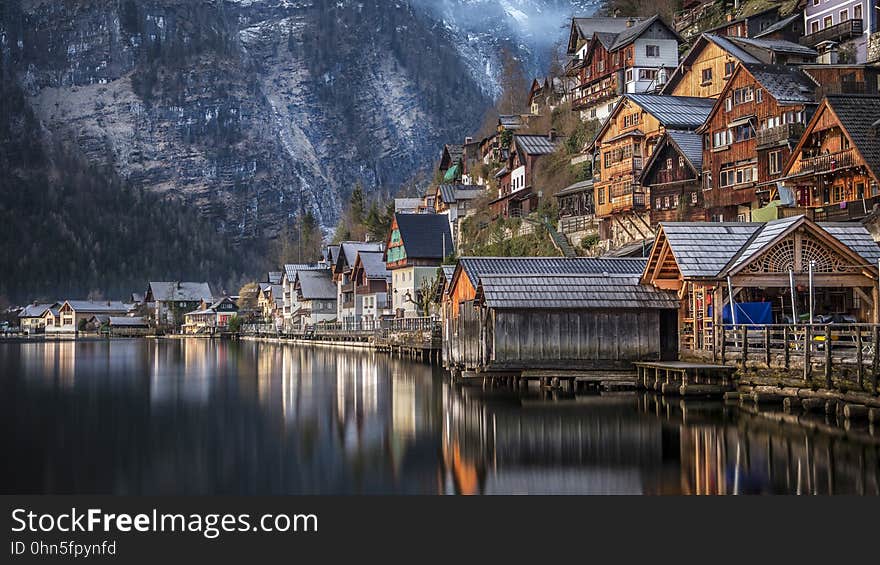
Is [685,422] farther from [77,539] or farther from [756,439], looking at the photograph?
[77,539]

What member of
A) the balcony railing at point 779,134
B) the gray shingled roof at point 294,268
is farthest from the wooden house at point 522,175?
the gray shingled roof at point 294,268

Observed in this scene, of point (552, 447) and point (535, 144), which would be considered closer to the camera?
point (552, 447)

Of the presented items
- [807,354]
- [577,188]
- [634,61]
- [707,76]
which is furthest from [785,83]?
[807,354]

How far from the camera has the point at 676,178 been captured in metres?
67.1

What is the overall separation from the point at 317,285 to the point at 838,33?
74.2m

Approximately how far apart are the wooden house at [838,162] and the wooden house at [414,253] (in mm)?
46421

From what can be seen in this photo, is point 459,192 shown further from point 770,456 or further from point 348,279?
point 770,456

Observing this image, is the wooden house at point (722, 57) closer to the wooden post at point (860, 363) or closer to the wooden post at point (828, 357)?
the wooden post at point (828, 357)

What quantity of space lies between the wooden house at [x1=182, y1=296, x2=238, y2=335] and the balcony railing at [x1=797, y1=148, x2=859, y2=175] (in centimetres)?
12427

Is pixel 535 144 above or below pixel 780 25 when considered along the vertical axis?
below

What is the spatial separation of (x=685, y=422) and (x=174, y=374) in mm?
38430

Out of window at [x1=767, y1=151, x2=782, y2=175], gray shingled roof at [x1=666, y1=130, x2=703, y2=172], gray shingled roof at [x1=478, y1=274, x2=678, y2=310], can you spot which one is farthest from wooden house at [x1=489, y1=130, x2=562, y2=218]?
gray shingled roof at [x1=478, y1=274, x2=678, y2=310]

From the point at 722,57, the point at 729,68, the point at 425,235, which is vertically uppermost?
the point at 722,57

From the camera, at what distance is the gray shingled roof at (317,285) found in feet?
426
